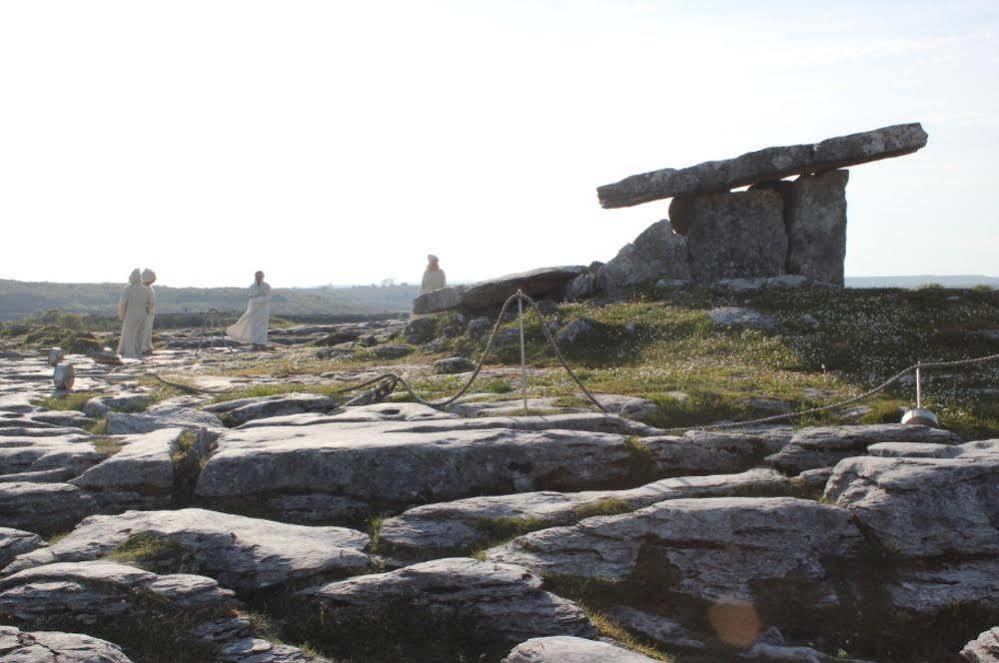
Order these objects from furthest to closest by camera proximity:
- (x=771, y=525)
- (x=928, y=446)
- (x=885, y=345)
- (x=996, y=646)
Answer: (x=885, y=345) < (x=928, y=446) < (x=771, y=525) < (x=996, y=646)

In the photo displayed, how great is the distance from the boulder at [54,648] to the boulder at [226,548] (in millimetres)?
1605

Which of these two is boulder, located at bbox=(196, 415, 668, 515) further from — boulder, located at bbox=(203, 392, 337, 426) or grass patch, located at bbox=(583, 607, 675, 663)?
boulder, located at bbox=(203, 392, 337, 426)

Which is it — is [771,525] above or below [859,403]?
below

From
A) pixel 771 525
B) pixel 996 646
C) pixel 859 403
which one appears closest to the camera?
pixel 996 646

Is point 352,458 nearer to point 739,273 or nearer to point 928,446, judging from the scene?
point 928,446

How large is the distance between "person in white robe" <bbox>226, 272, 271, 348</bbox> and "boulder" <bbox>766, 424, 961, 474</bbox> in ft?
86.7

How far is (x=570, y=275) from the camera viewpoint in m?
30.8

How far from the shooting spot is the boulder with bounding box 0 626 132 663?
828 centimetres

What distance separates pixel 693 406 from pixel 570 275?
15.7 metres

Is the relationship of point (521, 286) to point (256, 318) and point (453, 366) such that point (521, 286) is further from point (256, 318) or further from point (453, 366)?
point (256, 318)

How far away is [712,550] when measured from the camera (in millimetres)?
10703

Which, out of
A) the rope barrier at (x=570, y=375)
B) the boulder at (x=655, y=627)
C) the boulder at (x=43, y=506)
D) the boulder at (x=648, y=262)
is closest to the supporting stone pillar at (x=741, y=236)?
the boulder at (x=648, y=262)

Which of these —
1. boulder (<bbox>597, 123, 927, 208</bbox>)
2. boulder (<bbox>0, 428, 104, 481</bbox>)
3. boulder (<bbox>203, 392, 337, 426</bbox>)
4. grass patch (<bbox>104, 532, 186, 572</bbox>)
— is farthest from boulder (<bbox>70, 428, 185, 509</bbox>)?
boulder (<bbox>597, 123, 927, 208</bbox>)

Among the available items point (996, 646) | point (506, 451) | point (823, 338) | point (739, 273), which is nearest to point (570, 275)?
point (739, 273)
